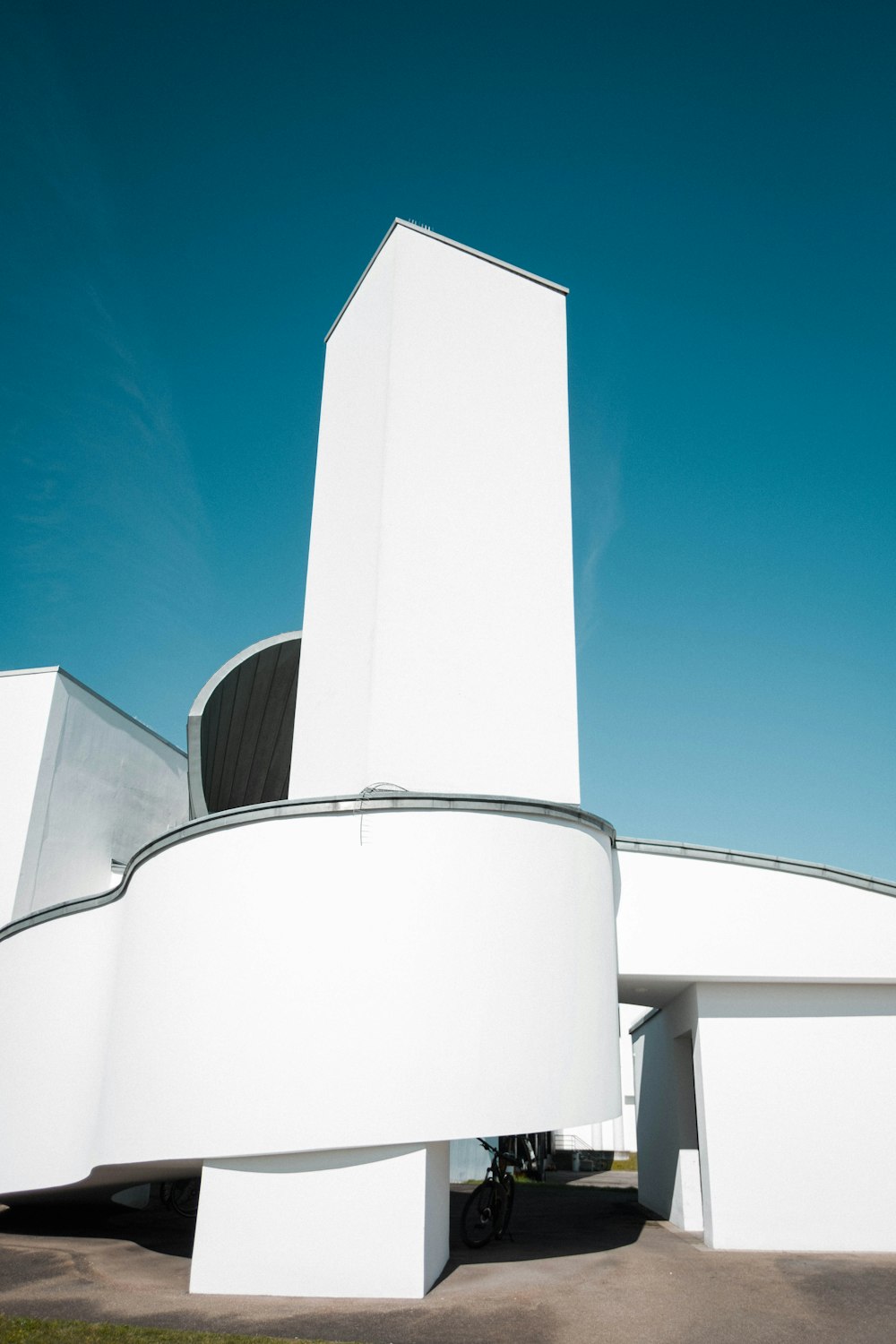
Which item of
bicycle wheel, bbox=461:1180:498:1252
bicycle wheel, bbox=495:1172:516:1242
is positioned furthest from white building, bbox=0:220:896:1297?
bicycle wheel, bbox=495:1172:516:1242

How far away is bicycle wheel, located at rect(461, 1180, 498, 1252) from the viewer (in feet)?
37.6

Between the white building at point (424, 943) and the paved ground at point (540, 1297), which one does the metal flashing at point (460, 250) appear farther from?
the paved ground at point (540, 1297)

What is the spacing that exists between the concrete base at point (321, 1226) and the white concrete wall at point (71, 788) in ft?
32.9

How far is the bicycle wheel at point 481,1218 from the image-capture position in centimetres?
1147

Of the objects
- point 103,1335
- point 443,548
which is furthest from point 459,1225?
point 443,548

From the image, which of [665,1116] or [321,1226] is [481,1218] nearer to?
[665,1116]

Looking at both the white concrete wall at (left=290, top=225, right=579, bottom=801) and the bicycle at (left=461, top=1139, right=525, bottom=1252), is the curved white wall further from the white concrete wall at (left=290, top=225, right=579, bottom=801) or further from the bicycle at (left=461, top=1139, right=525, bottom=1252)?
the bicycle at (left=461, top=1139, right=525, bottom=1252)

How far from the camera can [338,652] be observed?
43.2 ft

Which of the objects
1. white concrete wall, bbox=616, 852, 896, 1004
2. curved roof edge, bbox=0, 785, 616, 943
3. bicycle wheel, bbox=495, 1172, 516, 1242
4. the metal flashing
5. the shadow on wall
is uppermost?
the metal flashing

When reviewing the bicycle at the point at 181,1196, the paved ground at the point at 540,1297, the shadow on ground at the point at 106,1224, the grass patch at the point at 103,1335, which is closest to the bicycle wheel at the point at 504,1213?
the paved ground at the point at 540,1297

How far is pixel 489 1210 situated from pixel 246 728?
34.1 ft

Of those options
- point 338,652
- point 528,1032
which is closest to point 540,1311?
point 528,1032

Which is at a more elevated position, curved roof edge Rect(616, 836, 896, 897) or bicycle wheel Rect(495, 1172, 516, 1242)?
curved roof edge Rect(616, 836, 896, 897)

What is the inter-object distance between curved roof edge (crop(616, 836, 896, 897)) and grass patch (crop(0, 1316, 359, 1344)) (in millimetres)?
7133
